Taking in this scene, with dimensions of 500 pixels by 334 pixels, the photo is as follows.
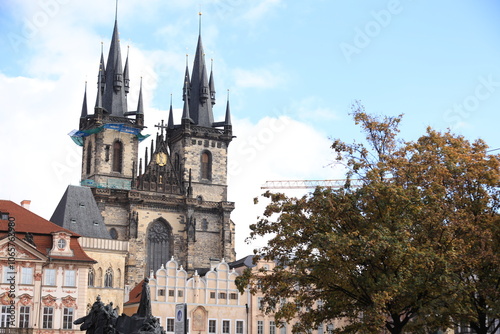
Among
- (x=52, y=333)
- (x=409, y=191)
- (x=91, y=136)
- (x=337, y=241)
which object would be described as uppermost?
(x=91, y=136)

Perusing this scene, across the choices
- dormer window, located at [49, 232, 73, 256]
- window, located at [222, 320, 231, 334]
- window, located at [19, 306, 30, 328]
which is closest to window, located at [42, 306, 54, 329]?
window, located at [19, 306, 30, 328]

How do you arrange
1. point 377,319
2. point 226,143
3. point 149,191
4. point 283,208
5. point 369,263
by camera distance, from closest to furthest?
point 377,319, point 369,263, point 283,208, point 149,191, point 226,143

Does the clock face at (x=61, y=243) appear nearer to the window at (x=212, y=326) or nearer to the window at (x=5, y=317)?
the window at (x=5, y=317)

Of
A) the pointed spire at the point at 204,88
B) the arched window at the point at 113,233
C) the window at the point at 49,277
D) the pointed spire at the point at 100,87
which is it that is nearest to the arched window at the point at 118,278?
the window at the point at 49,277

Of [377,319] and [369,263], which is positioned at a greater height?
[369,263]

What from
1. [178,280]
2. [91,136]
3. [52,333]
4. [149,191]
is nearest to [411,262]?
[52,333]

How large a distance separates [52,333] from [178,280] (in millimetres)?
14834

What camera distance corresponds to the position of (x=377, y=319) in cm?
3075

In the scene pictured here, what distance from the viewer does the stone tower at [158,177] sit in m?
85.3

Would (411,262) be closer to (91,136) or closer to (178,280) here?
(178,280)

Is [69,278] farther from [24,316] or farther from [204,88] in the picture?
[204,88]

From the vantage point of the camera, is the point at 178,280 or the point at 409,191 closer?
the point at 409,191

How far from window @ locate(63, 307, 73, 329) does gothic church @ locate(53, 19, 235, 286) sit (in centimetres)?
2443

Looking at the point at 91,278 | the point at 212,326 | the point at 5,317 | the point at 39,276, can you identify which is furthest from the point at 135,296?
the point at 5,317
